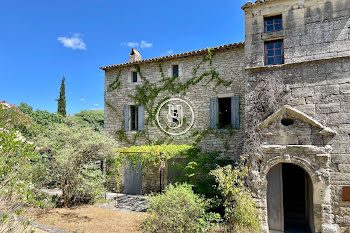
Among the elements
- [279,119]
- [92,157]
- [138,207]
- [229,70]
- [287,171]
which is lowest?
[138,207]

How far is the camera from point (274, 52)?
23.6ft

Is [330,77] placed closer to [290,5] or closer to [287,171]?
[290,5]

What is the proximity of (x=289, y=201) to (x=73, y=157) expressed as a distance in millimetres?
9600

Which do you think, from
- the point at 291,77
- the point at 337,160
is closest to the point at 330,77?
the point at 291,77

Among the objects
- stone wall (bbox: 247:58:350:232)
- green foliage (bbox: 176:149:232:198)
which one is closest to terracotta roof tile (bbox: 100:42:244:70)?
stone wall (bbox: 247:58:350:232)

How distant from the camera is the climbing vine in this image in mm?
10617

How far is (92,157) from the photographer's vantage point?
909 cm

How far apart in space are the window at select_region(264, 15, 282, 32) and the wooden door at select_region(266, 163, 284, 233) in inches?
169

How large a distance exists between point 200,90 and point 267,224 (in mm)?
6255

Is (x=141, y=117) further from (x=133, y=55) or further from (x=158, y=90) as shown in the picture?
(x=133, y=55)

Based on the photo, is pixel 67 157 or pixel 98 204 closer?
pixel 67 157

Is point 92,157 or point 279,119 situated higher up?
point 279,119

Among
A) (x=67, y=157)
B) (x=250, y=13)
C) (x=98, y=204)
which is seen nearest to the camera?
(x=250, y=13)

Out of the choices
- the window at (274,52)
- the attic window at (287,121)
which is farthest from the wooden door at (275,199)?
the window at (274,52)
